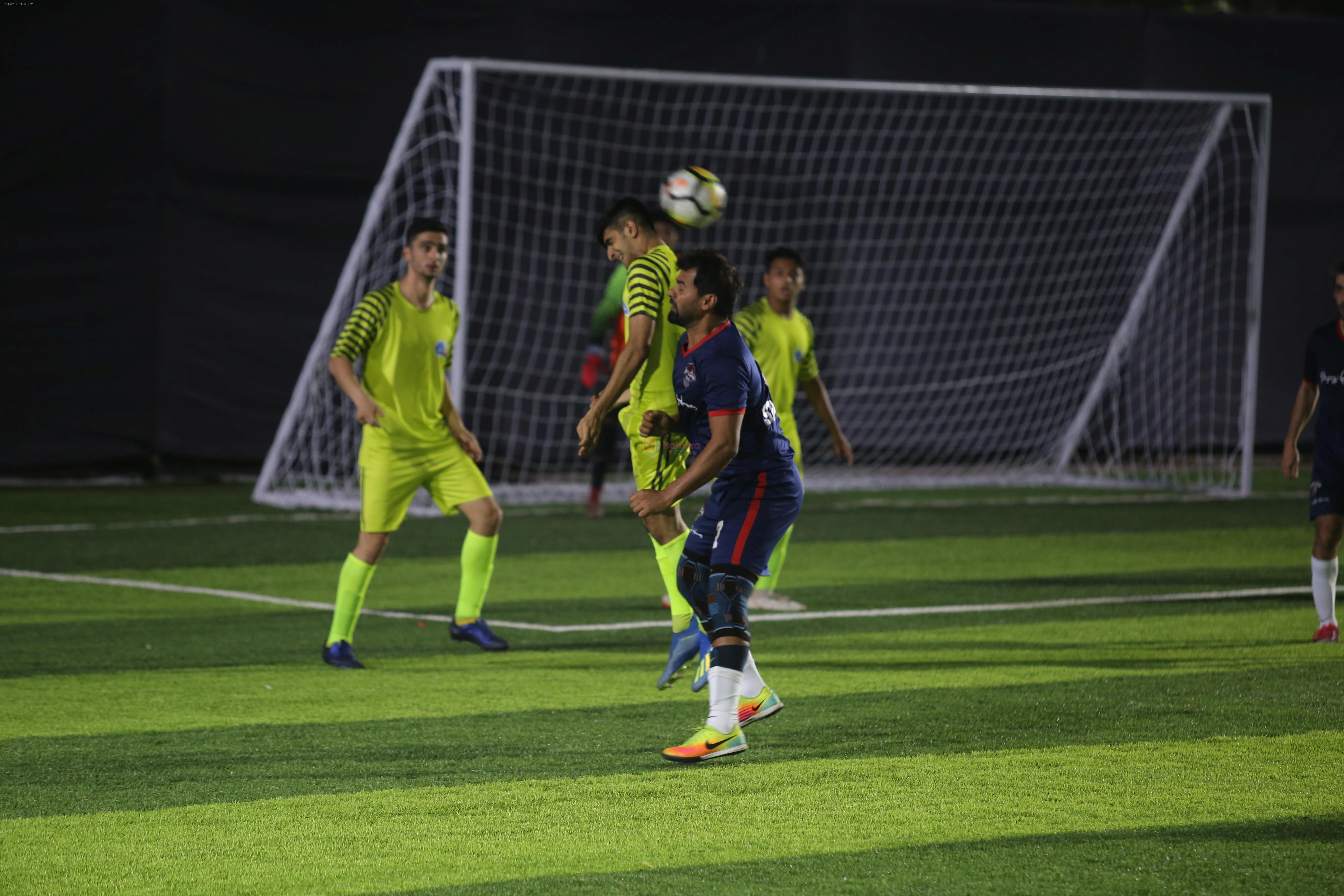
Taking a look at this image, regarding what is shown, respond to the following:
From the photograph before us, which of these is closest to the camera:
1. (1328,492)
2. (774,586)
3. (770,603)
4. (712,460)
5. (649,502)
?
(712,460)

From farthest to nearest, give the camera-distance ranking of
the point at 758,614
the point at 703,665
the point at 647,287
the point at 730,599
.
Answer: the point at 758,614 < the point at 647,287 < the point at 703,665 < the point at 730,599

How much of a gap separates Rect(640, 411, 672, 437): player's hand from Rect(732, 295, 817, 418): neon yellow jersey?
2.91m

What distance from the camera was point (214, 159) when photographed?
1413cm

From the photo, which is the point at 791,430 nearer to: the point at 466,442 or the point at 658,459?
the point at 466,442

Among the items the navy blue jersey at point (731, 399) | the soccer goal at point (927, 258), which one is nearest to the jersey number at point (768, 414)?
the navy blue jersey at point (731, 399)

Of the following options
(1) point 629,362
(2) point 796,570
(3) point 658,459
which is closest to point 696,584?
(3) point 658,459

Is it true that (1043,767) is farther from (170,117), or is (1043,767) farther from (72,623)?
(170,117)

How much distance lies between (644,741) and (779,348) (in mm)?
3219

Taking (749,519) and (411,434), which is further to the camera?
(411,434)

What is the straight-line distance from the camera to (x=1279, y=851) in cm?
388

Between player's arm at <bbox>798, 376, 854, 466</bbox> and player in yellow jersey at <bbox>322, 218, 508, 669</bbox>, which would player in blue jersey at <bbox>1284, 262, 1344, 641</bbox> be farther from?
player in yellow jersey at <bbox>322, 218, 508, 669</bbox>

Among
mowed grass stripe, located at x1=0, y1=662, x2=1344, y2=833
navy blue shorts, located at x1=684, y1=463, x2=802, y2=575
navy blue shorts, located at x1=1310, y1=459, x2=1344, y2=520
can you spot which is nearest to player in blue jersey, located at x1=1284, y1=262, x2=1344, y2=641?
navy blue shorts, located at x1=1310, y1=459, x2=1344, y2=520

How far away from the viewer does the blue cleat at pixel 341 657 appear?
6359 mm

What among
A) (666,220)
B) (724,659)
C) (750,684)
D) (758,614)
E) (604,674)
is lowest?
(758,614)
